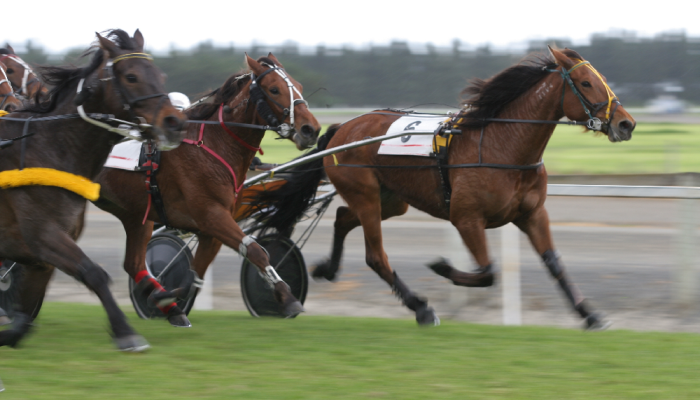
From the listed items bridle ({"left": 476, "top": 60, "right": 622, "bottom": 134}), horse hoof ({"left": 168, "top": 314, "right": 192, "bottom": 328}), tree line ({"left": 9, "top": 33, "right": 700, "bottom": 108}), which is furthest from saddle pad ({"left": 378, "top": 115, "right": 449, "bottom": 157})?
tree line ({"left": 9, "top": 33, "right": 700, "bottom": 108})

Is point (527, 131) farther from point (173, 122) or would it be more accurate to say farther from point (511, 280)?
point (173, 122)

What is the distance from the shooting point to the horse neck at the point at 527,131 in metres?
5.32

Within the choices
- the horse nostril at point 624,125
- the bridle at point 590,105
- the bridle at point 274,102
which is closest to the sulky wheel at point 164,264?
the bridle at point 274,102

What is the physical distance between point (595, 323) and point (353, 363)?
1.82 metres

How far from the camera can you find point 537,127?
535cm

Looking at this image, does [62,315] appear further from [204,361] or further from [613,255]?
[613,255]

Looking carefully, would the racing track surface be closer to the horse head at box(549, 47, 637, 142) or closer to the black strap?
the horse head at box(549, 47, 637, 142)

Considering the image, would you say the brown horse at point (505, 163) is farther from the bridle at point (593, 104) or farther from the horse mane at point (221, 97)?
the horse mane at point (221, 97)

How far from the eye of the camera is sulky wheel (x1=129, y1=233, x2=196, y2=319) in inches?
245

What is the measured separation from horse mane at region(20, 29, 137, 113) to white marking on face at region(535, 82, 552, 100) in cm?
271

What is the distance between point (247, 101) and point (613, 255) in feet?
16.9

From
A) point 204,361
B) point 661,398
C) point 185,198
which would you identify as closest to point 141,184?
point 185,198

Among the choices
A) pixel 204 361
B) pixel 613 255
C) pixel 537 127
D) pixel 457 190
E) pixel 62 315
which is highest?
pixel 537 127

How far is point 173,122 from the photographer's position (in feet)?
13.5
